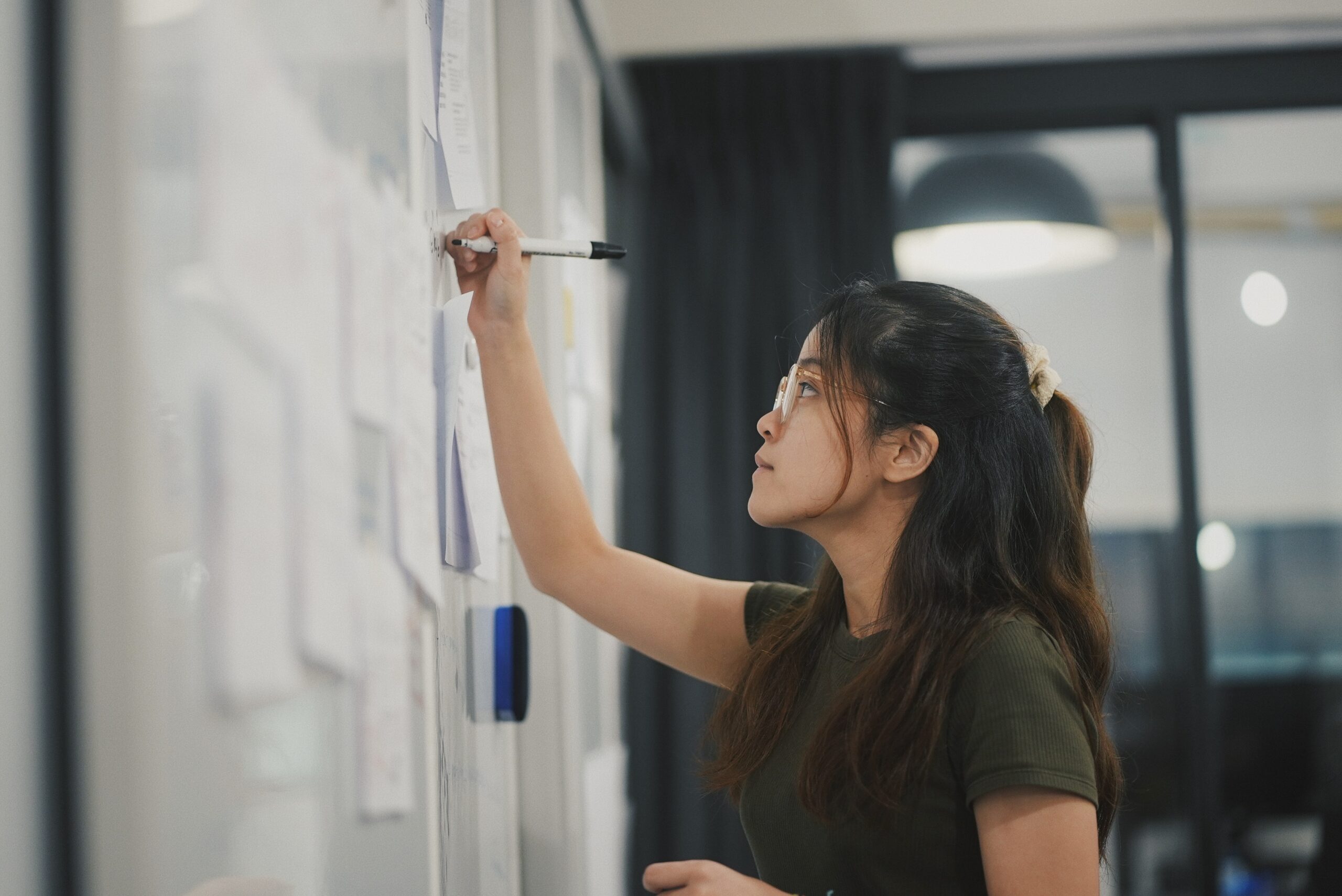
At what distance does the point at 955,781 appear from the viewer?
3.11 feet

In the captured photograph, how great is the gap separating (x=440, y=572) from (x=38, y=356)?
530mm

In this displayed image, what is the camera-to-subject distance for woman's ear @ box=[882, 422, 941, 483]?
108 cm

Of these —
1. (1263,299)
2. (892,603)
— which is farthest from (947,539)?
(1263,299)

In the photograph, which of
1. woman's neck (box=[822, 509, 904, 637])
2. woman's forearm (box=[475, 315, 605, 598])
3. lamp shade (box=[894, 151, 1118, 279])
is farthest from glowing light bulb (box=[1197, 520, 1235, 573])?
woman's forearm (box=[475, 315, 605, 598])

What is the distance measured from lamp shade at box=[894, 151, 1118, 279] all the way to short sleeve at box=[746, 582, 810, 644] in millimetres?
1398

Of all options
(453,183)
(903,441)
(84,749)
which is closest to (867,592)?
(903,441)

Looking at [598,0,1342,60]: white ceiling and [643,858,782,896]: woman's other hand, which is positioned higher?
[598,0,1342,60]: white ceiling

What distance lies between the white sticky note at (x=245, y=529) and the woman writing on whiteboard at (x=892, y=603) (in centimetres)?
51

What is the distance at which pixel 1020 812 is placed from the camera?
2.87 feet

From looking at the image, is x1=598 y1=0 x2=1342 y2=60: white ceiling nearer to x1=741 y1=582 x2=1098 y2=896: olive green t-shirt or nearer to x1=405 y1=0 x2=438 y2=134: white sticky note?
x1=405 y1=0 x2=438 y2=134: white sticky note

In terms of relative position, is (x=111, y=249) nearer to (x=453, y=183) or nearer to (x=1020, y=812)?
(x=453, y=183)

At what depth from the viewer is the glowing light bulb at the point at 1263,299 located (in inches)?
104

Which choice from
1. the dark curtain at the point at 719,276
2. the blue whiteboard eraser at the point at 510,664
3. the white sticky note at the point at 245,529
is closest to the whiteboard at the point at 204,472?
the white sticky note at the point at 245,529

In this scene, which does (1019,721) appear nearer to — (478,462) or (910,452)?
(910,452)
